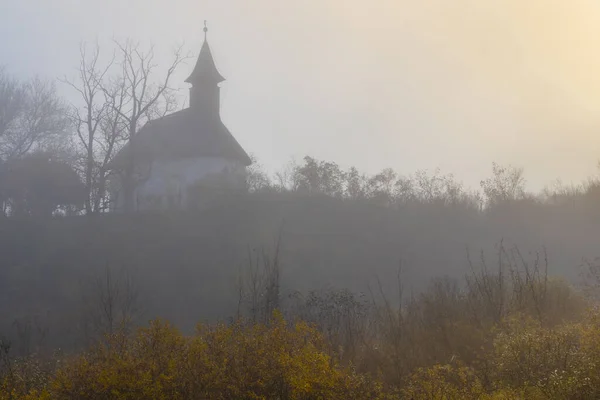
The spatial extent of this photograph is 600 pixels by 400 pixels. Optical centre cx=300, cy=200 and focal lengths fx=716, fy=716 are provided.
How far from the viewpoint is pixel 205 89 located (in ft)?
155

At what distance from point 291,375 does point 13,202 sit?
35.1 metres

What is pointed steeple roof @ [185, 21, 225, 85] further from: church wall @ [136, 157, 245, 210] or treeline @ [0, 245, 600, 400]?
treeline @ [0, 245, 600, 400]

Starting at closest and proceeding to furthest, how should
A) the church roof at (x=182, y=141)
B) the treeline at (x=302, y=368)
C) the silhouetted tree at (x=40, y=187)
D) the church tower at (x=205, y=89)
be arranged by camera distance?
the treeline at (x=302, y=368), the silhouetted tree at (x=40, y=187), the church roof at (x=182, y=141), the church tower at (x=205, y=89)

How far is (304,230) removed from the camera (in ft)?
111

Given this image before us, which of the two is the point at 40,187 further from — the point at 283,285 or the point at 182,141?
the point at 283,285

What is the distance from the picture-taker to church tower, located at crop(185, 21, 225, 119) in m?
46.9

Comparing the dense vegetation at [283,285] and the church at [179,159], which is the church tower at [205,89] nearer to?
the church at [179,159]

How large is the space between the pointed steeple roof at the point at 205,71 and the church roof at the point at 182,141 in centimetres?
250

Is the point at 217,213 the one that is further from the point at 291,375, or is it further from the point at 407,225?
the point at 291,375

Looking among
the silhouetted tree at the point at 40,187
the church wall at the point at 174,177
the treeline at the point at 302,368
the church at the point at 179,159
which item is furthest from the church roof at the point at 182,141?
the treeline at the point at 302,368

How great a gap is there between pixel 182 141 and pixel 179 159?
4.58 ft

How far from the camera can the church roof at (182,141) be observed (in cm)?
4366

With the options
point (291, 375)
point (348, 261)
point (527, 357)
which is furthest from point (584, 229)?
point (291, 375)

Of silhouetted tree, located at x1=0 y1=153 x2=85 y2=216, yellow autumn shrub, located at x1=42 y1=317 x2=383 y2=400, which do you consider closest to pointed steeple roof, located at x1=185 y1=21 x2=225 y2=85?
silhouetted tree, located at x1=0 y1=153 x2=85 y2=216
